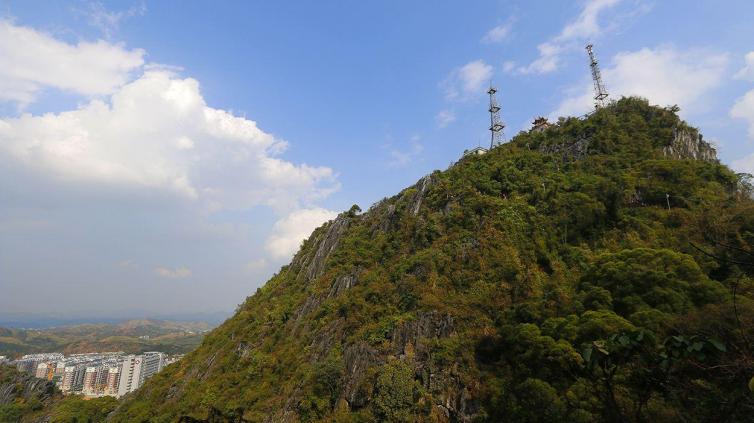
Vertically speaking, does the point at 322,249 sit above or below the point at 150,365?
above

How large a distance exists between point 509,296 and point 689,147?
25.3m

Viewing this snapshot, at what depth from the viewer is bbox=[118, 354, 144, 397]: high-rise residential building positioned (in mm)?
110562

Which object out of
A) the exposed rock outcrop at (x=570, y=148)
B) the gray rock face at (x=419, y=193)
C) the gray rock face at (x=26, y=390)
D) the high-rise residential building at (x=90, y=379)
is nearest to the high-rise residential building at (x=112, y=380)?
the high-rise residential building at (x=90, y=379)

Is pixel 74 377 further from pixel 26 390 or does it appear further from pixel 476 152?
pixel 476 152

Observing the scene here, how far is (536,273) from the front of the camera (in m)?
28.0

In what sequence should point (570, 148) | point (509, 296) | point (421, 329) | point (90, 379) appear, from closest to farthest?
point (421, 329), point (509, 296), point (570, 148), point (90, 379)

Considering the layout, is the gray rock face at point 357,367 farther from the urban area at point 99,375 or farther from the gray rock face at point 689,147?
the urban area at point 99,375

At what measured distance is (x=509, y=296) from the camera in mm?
26641

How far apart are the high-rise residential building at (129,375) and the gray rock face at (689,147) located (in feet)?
434

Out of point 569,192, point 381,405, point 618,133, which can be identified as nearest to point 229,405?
point 381,405

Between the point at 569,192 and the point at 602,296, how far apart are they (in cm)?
1491

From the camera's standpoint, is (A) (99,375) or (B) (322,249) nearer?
(B) (322,249)

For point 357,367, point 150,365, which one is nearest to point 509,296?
point 357,367

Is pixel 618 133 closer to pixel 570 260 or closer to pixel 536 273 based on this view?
pixel 570 260
